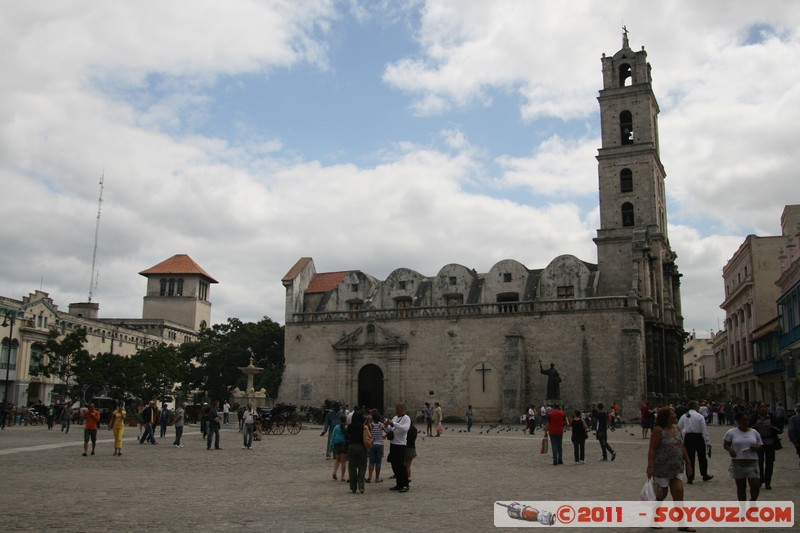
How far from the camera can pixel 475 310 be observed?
3756cm

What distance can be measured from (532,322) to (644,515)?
27798mm

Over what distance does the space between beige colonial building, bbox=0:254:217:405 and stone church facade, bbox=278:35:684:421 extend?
1716cm

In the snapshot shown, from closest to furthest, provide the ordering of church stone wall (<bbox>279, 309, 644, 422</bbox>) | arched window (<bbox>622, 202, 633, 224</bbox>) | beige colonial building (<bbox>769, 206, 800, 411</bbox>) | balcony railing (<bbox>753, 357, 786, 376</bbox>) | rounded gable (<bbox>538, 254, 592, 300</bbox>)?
beige colonial building (<bbox>769, 206, 800, 411</bbox>)
church stone wall (<bbox>279, 309, 644, 422</bbox>)
balcony railing (<bbox>753, 357, 786, 376</bbox>)
rounded gable (<bbox>538, 254, 592, 300</bbox>)
arched window (<bbox>622, 202, 633, 224</bbox>)

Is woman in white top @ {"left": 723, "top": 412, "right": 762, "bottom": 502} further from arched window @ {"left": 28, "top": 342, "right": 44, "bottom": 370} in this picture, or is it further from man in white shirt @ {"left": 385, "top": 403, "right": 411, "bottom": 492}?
arched window @ {"left": 28, "top": 342, "right": 44, "bottom": 370}

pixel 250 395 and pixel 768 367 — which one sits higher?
pixel 768 367

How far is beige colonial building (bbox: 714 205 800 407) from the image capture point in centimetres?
3486

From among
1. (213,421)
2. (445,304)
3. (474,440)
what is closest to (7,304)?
(445,304)

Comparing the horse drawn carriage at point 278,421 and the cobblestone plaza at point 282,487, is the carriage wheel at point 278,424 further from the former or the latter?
the cobblestone plaza at point 282,487

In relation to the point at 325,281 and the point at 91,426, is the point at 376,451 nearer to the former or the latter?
the point at 91,426

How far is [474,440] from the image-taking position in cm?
2489

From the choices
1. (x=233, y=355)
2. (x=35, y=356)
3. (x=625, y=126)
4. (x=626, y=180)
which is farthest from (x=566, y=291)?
(x=35, y=356)

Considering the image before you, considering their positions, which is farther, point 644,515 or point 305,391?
point 305,391

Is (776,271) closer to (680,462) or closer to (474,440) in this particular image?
(474,440)

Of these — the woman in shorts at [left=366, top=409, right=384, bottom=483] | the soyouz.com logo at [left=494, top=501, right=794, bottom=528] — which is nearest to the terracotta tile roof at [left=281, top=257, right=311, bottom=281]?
the woman in shorts at [left=366, top=409, right=384, bottom=483]
